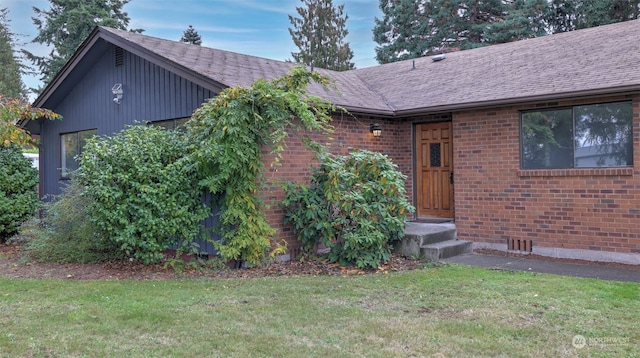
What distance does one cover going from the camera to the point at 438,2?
84.7ft

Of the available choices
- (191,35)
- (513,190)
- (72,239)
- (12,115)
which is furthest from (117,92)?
(191,35)

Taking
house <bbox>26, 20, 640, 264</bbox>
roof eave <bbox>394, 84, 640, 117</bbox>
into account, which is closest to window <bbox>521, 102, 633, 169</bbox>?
house <bbox>26, 20, 640, 264</bbox>

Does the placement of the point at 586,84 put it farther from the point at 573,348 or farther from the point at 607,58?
the point at 573,348

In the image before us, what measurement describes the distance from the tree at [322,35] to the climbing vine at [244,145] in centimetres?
2319

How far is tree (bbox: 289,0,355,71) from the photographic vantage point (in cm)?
2994

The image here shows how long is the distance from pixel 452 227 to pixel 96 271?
5943 millimetres

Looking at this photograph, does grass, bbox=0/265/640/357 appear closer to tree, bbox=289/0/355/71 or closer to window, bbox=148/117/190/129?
window, bbox=148/117/190/129

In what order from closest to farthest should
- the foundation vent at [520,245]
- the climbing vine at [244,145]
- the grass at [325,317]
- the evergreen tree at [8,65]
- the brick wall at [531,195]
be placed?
the grass at [325,317]
the climbing vine at [244,145]
the brick wall at [531,195]
the foundation vent at [520,245]
the evergreen tree at [8,65]

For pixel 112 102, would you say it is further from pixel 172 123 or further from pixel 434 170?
pixel 434 170

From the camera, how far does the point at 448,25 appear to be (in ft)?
84.0

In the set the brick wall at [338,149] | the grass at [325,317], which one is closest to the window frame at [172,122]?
the brick wall at [338,149]

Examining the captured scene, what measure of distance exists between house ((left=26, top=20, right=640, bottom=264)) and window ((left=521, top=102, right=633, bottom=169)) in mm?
17

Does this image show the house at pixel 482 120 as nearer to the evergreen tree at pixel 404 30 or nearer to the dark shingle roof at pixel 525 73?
the dark shingle roof at pixel 525 73

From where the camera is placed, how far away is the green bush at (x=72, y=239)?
25.6 ft
